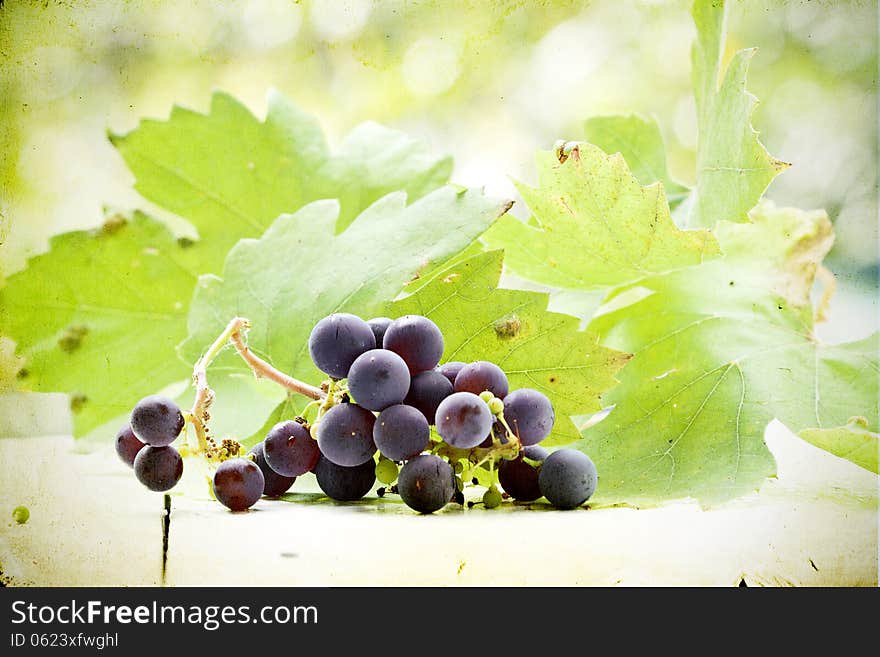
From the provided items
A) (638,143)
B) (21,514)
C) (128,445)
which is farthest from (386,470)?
(638,143)

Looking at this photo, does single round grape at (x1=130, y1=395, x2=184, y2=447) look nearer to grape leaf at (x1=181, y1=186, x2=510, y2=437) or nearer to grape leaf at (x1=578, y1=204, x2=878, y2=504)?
grape leaf at (x1=181, y1=186, x2=510, y2=437)

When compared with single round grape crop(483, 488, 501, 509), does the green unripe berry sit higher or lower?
lower

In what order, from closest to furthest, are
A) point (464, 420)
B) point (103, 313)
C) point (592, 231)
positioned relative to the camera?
point (464, 420), point (592, 231), point (103, 313)

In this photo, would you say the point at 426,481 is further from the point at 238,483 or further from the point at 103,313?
the point at 103,313

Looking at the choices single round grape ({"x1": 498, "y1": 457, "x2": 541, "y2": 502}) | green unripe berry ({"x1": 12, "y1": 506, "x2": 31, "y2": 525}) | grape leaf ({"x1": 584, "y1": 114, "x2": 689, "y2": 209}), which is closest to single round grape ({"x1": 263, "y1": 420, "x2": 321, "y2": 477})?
single round grape ({"x1": 498, "y1": 457, "x2": 541, "y2": 502})

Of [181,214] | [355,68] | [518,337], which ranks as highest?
[355,68]

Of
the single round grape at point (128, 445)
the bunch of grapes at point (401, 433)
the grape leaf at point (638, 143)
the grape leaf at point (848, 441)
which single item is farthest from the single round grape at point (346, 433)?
the grape leaf at point (638, 143)

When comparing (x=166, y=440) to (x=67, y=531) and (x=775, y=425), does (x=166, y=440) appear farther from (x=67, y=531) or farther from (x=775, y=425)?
(x=775, y=425)
